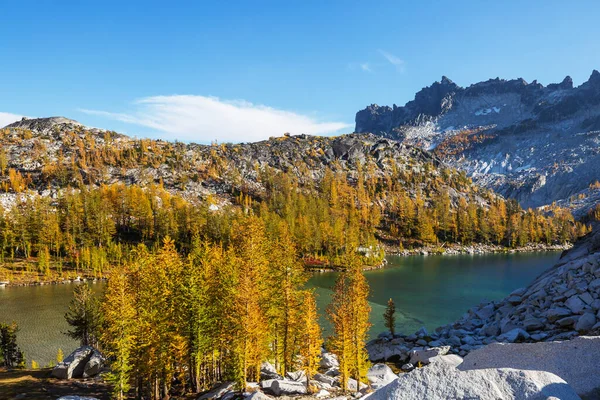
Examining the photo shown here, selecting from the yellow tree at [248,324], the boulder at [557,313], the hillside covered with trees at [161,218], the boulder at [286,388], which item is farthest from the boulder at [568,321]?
the hillside covered with trees at [161,218]

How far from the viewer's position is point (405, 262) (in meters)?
125

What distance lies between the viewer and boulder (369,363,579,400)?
294 inches

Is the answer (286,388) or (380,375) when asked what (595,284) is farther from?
(286,388)

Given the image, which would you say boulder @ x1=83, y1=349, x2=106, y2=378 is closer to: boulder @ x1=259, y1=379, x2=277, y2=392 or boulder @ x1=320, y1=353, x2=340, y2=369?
boulder @ x1=259, y1=379, x2=277, y2=392

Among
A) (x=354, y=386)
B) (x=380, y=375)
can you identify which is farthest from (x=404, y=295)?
(x=354, y=386)

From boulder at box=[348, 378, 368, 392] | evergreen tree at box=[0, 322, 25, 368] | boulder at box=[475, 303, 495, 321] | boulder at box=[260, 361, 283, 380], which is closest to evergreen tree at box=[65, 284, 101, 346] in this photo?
evergreen tree at box=[0, 322, 25, 368]

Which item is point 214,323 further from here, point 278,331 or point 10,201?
point 10,201

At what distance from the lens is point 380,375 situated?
3216 centimetres

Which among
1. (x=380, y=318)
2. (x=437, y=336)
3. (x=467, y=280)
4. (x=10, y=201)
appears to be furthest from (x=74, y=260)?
(x=467, y=280)

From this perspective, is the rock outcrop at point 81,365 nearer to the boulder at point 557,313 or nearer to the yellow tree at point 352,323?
the yellow tree at point 352,323

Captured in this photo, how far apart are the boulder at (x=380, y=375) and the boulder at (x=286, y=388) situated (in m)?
7.46

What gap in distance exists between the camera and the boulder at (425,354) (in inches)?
1356

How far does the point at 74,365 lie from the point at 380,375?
1216 inches

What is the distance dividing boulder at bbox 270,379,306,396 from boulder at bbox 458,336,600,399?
549 inches
